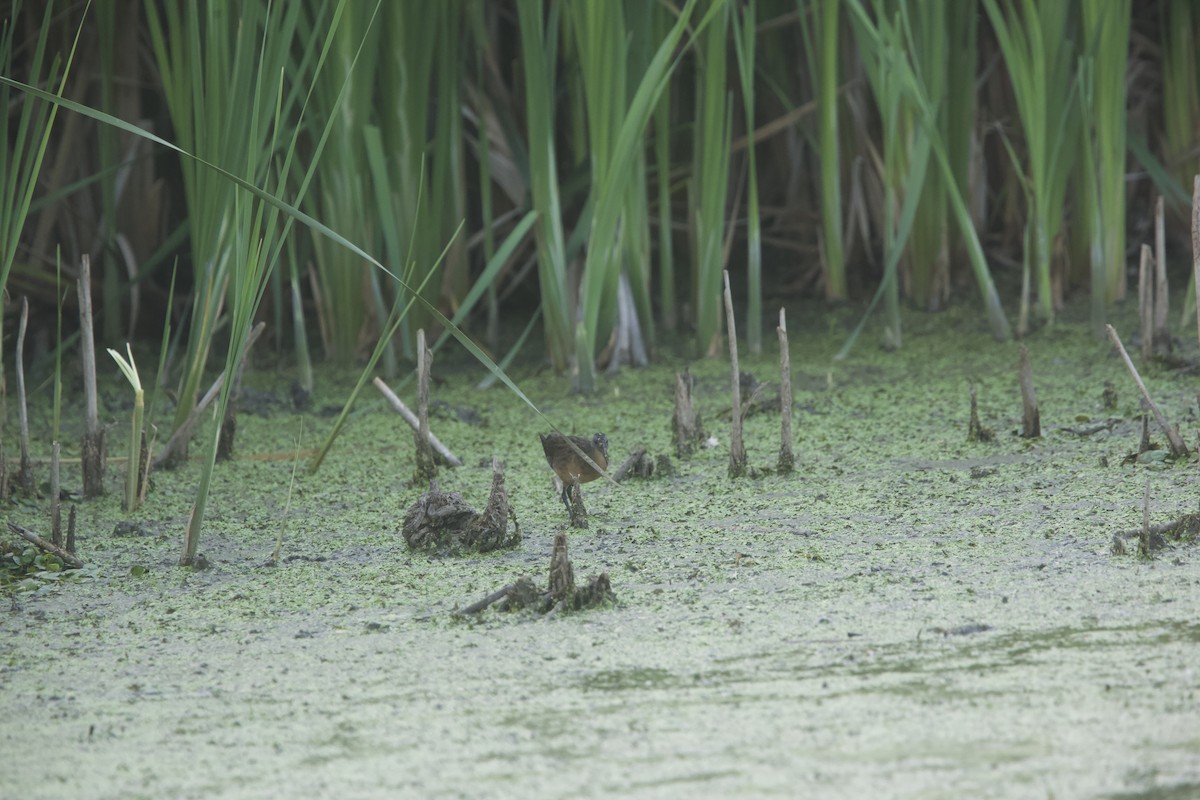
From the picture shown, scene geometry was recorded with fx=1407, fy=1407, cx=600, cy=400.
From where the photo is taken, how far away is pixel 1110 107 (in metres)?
3.11

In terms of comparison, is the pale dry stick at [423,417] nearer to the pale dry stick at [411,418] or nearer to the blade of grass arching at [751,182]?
the pale dry stick at [411,418]

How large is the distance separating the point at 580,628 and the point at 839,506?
2.19ft

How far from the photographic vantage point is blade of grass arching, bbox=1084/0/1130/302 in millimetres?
3045

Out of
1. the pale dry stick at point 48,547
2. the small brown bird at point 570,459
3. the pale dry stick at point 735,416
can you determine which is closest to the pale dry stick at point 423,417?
the small brown bird at point 570,459

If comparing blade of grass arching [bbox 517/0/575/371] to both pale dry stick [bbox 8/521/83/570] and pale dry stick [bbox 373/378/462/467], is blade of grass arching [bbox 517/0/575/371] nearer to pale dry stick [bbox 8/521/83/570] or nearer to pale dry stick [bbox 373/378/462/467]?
pale dry stick [bbox 373/378/462/467]

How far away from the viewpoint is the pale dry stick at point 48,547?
72.9 inches

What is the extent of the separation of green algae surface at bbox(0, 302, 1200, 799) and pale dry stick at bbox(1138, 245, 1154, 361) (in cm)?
28

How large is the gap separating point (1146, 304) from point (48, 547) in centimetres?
204

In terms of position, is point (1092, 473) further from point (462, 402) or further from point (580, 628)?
point (462, 402)

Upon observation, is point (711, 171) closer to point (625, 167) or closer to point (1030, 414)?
point (625, 167)

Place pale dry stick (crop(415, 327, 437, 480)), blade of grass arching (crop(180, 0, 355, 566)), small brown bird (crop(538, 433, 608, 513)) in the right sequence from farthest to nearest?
1. pale dry stick (crop(415, 327, 437, 480))
2. small brown bird (crop(538, 433, 608, 513))
3. blade of grass arching (crop(180, 0, 355, 566))

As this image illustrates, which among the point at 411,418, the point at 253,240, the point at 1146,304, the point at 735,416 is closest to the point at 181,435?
the point at 411,418

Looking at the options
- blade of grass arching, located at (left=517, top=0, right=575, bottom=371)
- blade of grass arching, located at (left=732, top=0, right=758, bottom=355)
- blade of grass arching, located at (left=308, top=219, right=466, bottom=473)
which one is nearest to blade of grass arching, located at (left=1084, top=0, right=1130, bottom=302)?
blade of grass arching, located at (left=732, top=0, right=758, bottom=355)

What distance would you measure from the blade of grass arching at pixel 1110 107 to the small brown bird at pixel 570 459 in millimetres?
1596
